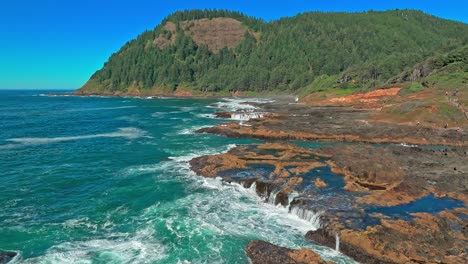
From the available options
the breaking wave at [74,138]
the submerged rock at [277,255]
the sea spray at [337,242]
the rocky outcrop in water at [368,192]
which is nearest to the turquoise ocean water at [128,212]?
the sea spray at [337,242]

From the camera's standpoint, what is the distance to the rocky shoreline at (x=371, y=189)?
22906 mm

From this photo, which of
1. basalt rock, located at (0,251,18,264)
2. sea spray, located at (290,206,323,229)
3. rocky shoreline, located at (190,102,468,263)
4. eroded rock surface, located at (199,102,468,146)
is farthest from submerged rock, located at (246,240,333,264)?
eroded rock surface, located at (199,102,468,146)

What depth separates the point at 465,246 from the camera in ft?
73.2

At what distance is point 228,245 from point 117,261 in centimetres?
738

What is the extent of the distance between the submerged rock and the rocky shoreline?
0.24ft

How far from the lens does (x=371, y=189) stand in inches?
1321

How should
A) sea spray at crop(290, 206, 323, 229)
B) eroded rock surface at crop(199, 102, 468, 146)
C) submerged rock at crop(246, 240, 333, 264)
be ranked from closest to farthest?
submerged rock at crop(246, 240, 333, 264)
sea spray at crop(290, 206, 323, 229)
eroded rock surface at crop(199, 102, 468, 146)

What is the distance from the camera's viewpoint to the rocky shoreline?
2291 cm

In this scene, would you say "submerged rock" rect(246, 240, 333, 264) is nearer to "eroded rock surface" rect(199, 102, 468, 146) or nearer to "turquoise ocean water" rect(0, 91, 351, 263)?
"turquoise ocean water" rect(0, 91, 351, 263)

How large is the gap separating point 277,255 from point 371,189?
1555 cm

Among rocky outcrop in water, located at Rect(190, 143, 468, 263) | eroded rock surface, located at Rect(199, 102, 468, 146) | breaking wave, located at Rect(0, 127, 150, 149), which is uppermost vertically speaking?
eroded rock surface, located at Rect(199, 102, 468, 146)

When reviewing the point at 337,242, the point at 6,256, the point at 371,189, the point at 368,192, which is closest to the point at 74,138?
the point at 6,256

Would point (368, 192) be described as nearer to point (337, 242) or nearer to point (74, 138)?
point (337, 242)

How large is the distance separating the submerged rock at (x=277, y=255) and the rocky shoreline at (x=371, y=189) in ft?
0.24
